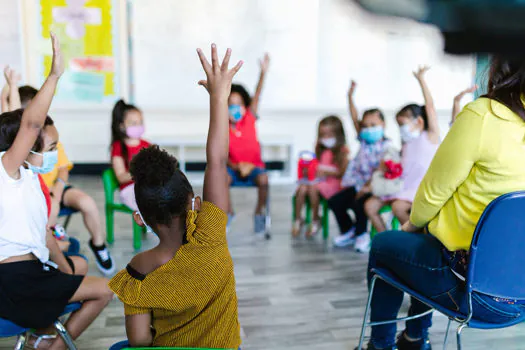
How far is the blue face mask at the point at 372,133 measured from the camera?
332cm

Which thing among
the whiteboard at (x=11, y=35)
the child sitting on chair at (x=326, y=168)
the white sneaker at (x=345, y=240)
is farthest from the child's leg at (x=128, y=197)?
the whiteboard at (x=11, y=35)

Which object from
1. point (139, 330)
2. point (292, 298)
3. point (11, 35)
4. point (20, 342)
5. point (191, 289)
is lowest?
point (292, 298)

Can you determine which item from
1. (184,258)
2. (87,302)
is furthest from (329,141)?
(184,258)

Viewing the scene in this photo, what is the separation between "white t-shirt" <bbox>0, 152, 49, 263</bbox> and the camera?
5.14ft

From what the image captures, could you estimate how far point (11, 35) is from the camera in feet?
18.1

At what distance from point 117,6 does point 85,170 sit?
202cm

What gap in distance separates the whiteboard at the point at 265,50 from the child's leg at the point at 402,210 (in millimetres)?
3111

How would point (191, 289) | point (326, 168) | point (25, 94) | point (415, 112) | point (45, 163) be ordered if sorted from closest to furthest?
point (191, 289)
point (45, 163)
point (25, 94)
point (415, 112)
point (326, 168)

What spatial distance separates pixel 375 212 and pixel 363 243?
36 cm

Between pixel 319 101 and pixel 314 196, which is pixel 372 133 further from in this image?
pixel 319 101

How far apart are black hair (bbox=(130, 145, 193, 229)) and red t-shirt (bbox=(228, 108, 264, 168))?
2.61m

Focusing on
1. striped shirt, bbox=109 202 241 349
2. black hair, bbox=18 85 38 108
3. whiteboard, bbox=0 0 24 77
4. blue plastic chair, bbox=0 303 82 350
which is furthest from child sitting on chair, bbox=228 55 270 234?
whiteboard, bbox=0 0 24 77

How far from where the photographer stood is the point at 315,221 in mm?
3775

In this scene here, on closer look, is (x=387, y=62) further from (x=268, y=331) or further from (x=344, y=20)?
(x=344, y=20)
